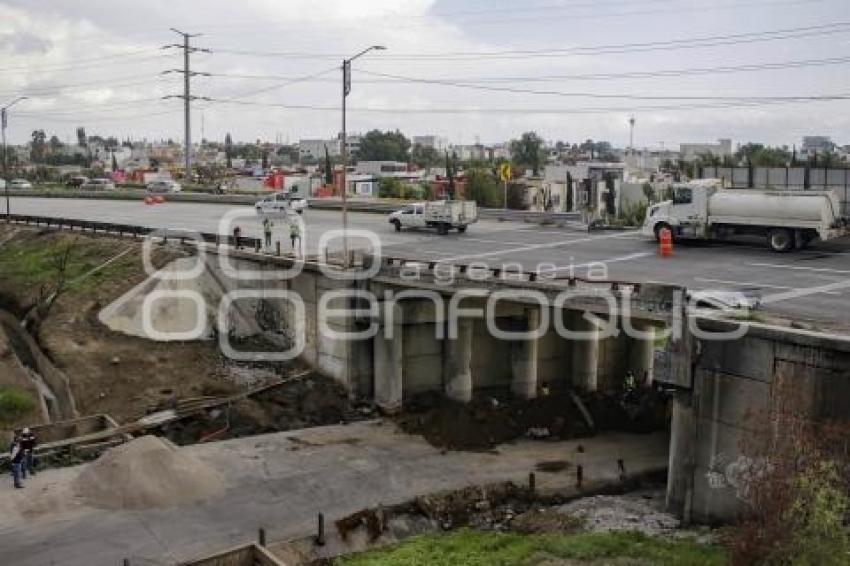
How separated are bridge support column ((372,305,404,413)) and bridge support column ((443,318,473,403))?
1.76m

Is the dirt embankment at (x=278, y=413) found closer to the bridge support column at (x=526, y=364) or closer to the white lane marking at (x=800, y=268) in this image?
the bridge support column at (x=526, y=364)

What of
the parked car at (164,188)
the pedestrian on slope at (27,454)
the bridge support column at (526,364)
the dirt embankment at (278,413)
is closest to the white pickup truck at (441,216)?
the bridge support column at (526,364)

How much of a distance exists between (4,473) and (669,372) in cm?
1880

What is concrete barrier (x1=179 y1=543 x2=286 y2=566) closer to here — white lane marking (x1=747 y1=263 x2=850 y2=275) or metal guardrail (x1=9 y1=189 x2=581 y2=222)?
white lane marking (x1=747 y1=263 x2=850 y2=275)

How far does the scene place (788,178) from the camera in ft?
136

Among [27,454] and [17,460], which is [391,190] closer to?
[27,454]

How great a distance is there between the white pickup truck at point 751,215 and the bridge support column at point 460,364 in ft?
38.2

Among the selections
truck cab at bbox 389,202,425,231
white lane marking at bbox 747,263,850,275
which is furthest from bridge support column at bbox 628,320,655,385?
truck cab at bbox 389,202,425,231

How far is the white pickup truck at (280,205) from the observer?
198ft

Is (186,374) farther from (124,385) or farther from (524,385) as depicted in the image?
(524,385)

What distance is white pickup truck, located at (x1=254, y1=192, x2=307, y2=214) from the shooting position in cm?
6042

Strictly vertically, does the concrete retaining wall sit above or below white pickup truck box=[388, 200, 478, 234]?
below

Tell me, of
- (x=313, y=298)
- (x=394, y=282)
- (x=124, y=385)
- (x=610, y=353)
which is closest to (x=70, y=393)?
(x=124, y=385)

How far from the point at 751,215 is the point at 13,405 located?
94.4 feet
